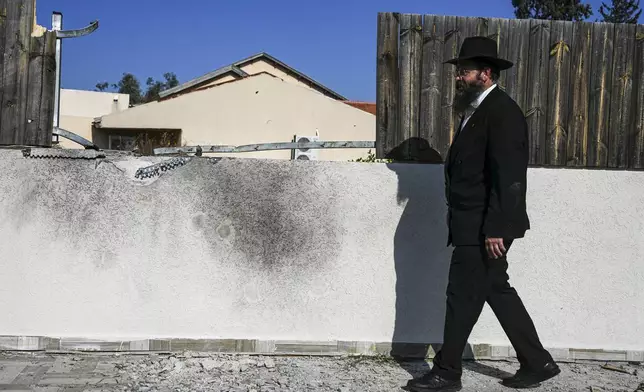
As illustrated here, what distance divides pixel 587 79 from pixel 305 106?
22.7 m

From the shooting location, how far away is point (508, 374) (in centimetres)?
422

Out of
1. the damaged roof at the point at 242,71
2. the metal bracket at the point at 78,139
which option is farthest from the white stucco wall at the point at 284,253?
the damaged roof at the point at 242,71

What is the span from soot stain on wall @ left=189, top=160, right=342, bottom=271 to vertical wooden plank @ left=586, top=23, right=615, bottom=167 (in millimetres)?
1804

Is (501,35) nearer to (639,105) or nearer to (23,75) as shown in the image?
(639,105)

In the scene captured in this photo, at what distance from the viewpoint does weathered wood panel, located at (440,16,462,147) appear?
Result: 4531 mm

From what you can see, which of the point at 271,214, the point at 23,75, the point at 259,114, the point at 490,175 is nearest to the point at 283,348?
the point at 271,214

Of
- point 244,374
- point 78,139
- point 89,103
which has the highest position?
point 89,103

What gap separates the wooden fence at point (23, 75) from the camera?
4.30 meters

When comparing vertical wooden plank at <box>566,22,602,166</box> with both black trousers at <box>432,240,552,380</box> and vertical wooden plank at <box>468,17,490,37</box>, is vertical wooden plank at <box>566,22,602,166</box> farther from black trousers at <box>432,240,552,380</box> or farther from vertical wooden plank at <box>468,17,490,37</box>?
black trousers at <box>432,240,552,380</box>

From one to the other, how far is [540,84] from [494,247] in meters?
1.47

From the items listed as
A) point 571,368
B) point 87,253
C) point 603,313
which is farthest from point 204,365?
point 603,313

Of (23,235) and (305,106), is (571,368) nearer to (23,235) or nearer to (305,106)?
(23,235)

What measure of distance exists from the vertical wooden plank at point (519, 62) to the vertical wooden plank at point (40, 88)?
299 cm

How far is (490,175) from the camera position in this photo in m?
3.71
